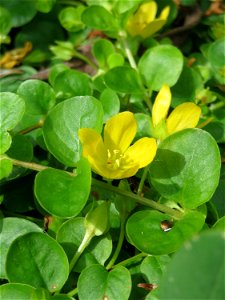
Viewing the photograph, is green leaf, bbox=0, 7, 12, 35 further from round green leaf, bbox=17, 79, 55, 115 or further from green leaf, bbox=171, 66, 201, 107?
green leaf, bbox=171, 66, 201, 107

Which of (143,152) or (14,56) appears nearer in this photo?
(143,152)

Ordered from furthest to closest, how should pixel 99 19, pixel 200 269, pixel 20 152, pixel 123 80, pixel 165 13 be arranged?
pixel 165 13 < pixel 99 19 < pixel 123 80 < pixel 20 152 < pixel 200 269

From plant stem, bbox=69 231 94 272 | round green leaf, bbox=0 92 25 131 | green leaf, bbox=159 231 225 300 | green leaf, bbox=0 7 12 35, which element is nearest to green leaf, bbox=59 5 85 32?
green leaf, bbox=0 7 12 35

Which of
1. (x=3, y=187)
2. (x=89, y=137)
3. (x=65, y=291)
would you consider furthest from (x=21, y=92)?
(x=65, y=291)

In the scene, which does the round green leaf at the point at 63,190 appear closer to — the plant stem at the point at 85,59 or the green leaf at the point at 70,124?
the green leaf at the point at 70,124

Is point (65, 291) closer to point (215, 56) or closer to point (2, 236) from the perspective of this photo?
point (2, 236)

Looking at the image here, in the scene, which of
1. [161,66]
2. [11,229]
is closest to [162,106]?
[161,66]

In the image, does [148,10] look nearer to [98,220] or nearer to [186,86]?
[186,86]
